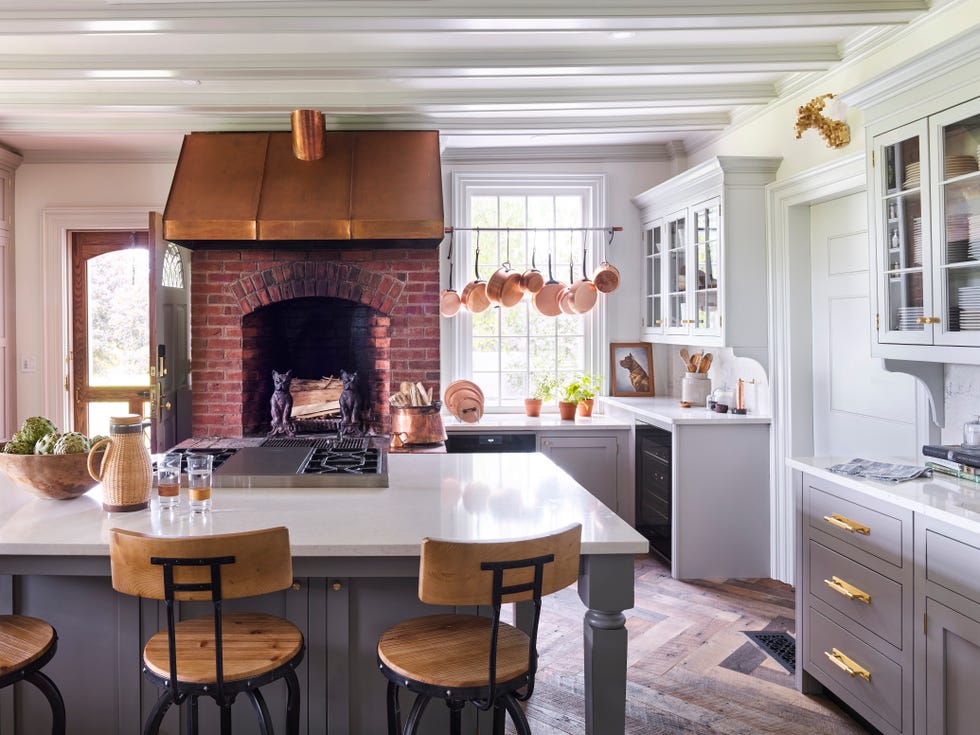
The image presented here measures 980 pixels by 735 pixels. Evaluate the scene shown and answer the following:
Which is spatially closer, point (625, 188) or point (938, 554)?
point (938, 554)

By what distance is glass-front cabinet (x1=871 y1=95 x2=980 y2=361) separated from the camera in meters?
2.36

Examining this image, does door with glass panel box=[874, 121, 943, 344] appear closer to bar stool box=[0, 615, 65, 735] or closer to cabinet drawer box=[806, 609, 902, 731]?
cabinet drawer box=[806, 609, 902, 731]

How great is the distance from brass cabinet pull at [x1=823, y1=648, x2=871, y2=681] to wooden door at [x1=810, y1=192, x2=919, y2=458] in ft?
3.21

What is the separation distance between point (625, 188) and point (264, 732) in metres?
4.43

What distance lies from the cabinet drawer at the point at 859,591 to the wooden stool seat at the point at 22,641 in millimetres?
2374

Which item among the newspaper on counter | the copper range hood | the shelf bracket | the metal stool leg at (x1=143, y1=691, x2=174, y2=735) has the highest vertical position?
the copper range hood

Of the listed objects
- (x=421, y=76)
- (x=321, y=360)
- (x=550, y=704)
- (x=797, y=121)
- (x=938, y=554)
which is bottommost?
(x=550, y=704)

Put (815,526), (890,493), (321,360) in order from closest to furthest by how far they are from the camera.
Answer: (890,493) → (815,526) → (321,360)

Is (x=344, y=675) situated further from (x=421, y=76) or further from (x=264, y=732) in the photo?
(x=421, y=76)

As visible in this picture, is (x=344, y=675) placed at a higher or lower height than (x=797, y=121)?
lower

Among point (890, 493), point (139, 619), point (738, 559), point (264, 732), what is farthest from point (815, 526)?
point (139, 619)

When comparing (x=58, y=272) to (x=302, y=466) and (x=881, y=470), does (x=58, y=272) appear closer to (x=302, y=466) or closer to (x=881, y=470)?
(x=302, y=466)

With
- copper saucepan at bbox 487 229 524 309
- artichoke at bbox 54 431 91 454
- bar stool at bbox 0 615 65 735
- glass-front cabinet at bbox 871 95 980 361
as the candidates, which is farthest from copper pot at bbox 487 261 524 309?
bar stool at bbox 0 615 65 735

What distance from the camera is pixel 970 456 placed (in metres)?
2.37
